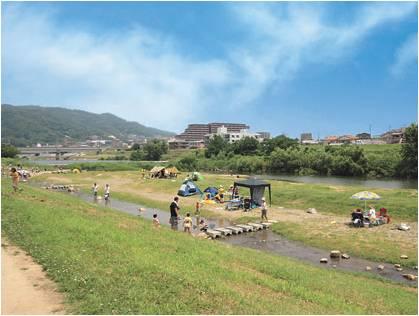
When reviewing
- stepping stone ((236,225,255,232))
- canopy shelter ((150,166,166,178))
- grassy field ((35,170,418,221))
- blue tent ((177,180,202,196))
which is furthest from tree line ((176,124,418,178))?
stepping stone ((236,225,255,232))

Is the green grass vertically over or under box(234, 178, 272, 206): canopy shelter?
under

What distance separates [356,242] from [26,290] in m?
18.3

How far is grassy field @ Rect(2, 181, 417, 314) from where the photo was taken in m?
9.89

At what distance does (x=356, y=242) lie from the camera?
23.2 metres

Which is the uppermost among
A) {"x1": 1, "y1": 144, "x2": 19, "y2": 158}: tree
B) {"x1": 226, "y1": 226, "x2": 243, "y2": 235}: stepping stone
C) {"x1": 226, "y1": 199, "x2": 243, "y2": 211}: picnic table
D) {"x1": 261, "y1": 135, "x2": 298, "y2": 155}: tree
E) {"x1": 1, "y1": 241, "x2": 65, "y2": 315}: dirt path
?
{"x1": 261, "y1": 135, "x2": 298, "y2": 155}: tree

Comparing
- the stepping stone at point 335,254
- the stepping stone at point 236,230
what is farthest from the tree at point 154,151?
the stepping stone at point 335,254

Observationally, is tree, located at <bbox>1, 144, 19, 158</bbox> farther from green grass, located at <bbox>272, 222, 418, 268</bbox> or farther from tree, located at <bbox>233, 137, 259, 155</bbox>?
green grass, located at <bbox>272, 222, 418, 268</bbox>

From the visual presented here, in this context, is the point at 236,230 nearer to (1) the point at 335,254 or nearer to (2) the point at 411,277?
(1) the point at 335,254

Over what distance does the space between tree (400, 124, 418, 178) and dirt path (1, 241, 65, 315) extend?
260 feet

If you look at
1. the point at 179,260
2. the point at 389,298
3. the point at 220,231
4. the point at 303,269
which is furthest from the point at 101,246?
the point at 220,231

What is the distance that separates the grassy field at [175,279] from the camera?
9.89 m

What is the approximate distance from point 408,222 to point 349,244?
285 inches

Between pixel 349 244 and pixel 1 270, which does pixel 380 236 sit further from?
pixel 1 270

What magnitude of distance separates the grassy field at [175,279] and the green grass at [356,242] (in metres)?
4.67
